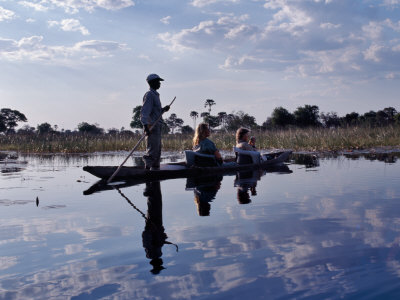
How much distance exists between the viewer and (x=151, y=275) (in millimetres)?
3301

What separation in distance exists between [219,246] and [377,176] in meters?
6.93

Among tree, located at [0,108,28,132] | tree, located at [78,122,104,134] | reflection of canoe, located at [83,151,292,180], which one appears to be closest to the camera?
reflection of canoe, located at [83,151,292,180]

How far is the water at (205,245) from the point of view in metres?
3.04

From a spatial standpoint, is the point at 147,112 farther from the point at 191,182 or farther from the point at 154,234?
the point at 154,234

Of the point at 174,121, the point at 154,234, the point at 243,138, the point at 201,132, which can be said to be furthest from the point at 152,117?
the point at 174,121

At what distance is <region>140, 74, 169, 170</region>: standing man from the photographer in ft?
32.7

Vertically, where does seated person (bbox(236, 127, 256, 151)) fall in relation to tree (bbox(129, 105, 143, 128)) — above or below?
below

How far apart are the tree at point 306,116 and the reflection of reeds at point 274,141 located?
41.6m

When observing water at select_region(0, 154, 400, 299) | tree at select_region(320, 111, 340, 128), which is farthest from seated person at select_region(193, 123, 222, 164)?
tree at select_region(320, 111, 340, 128)

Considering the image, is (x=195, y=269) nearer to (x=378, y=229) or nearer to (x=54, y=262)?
(x=54, y=262)

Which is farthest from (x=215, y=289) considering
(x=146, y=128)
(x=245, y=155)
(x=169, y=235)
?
(x=245, y=155)

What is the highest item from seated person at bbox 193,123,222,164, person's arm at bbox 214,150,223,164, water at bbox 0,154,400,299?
seated person at bbox 193,123,222,164

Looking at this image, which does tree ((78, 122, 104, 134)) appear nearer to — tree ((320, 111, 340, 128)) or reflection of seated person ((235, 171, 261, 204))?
tree ((320, 111, 340, 128))

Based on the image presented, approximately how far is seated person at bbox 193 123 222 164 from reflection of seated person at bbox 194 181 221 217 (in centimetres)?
152
